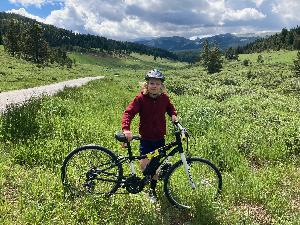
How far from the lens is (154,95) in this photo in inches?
318

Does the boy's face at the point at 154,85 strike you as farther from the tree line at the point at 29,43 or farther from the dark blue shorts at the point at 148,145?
the tree line at the point at 29,43

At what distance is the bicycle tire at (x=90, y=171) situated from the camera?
824cm

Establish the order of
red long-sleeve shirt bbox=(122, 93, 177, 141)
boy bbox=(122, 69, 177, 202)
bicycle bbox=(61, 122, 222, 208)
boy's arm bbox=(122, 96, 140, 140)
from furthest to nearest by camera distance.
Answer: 1. bicycle bbox=(61, 122, 222, 208)
2. red long-sleeve shirt bbox=(122, 93, 177, 141)
3. boy bbox=(122, 69, 177, 202)
4. boy's arm bbox=(122, 96, 140, 140)

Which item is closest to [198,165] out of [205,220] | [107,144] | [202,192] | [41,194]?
[202,192]

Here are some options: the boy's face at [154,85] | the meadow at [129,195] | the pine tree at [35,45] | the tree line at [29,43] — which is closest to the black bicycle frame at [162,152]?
the meadow at [129,195]

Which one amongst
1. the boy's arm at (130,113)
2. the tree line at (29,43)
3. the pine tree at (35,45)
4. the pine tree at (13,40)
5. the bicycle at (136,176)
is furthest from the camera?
the pine tree at (13,40)

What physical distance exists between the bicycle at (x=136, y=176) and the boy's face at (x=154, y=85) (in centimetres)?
84

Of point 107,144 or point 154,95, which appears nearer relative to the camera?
point 154,95

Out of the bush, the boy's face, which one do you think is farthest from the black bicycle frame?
the bush

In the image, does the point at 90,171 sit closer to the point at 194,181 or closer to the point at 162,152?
the point at 162,152

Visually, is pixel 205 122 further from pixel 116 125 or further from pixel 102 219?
pixel 102 219

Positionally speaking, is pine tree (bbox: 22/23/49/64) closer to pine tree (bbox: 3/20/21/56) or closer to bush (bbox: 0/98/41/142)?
pine tree (bbox: 3/20/21/56)

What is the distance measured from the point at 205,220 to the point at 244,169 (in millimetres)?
3442

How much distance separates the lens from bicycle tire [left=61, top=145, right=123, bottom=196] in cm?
824
